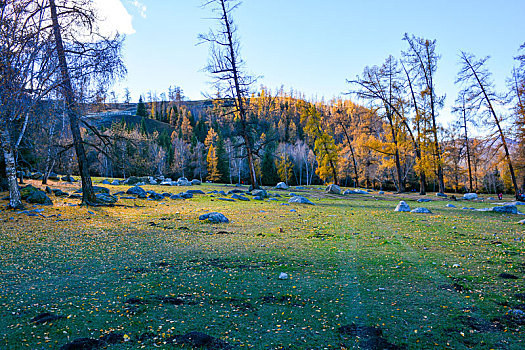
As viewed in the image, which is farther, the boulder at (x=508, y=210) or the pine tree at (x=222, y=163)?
the pine tree at (x=222, y=163)

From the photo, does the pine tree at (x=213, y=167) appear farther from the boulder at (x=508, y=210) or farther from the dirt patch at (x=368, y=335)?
the dirt patch at (x=368, y=335)

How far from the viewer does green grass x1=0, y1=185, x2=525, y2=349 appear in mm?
3537

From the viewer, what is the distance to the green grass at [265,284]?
3537 mm

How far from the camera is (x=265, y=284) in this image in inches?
205

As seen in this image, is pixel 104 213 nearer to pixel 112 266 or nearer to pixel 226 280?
pixel 112 266

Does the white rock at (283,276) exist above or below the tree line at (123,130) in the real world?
below

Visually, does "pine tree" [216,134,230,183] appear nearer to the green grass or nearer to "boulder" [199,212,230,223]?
"boulder" [199,212,230,223]

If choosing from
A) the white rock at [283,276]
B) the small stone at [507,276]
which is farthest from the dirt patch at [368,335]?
the small stone at [507,276]

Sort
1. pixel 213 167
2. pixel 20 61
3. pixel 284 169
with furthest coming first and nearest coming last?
1. pixel 284 169
2. pixel 213 167
3. pixel 20 61

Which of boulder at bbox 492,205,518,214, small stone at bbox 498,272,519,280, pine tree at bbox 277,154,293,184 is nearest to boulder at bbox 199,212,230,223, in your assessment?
small stone at bbox 498,272,519,280

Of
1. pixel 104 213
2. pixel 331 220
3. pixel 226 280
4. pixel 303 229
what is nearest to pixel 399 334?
pixel 226 280

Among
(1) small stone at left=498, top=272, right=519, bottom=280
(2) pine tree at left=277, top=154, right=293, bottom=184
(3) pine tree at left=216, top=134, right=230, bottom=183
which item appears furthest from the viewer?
(3) pine tree at left=216, top=134, right=230, bottom=183

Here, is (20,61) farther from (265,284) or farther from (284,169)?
(284,169)

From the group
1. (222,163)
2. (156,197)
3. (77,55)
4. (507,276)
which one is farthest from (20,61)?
(222,163)
